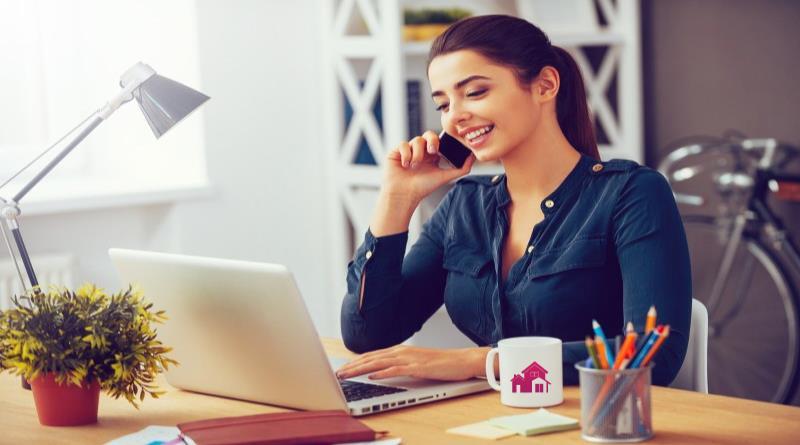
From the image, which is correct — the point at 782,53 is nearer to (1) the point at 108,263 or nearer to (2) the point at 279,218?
(2) the point at 279,218

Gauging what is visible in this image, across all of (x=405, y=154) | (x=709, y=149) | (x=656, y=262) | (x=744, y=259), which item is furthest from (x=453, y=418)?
(x=744, y=259)

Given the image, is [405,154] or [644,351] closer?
[644,351]

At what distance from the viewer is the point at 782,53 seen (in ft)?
12.5

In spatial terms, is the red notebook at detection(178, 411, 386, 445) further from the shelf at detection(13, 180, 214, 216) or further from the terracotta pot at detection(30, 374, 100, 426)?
the shelf at detection(13, 180, 214, 216)

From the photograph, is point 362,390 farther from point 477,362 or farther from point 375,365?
point 477,362

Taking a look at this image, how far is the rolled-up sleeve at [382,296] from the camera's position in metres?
2.12

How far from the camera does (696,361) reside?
192 cm

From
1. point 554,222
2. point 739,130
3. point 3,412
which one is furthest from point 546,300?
point 739,130

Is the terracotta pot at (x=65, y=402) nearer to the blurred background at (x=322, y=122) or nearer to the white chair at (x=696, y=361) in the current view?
the white chair at (x=696, y=361)

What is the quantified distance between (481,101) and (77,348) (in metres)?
0.78

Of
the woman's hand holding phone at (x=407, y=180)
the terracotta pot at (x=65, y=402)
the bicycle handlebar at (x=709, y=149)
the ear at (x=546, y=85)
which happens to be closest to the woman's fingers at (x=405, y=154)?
the woman's hand holding phone at (x=407, y=180)

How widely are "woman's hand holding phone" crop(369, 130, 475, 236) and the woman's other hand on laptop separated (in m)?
0.40

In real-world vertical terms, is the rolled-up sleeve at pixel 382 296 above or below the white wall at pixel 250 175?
below

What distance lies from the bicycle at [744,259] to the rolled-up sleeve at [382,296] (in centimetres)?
174
